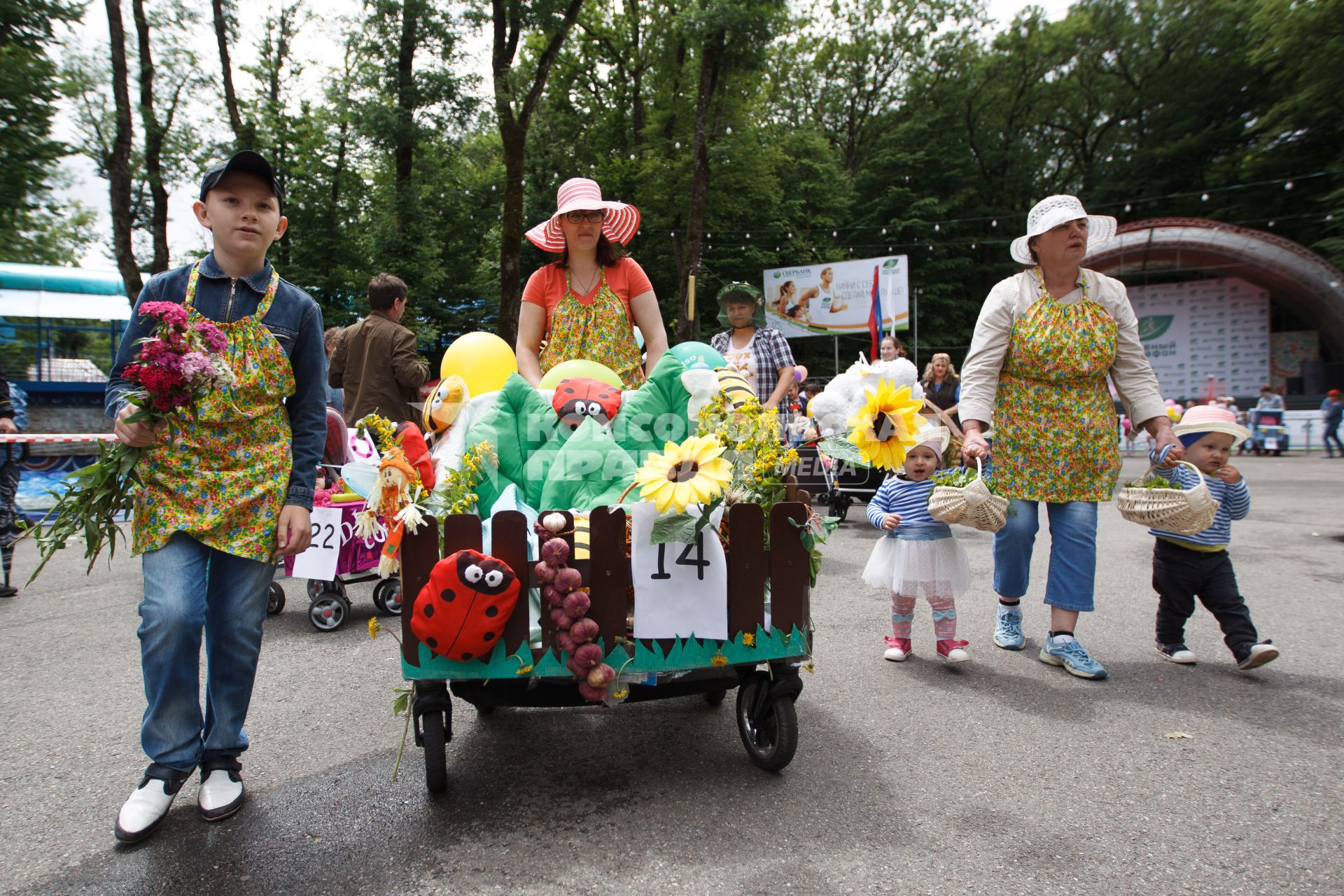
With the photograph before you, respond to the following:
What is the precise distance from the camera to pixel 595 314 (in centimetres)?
373

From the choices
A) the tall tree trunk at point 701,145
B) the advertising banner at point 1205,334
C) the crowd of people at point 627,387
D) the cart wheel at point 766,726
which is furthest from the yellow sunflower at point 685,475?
the advertising banner at point 1205,334

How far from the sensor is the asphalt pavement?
2.16 m

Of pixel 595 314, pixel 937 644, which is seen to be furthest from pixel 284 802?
pixel 937 644

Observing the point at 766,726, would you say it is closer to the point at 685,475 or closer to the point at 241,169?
the point at 685,475

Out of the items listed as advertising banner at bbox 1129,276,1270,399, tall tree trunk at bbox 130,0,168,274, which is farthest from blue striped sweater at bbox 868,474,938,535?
advertising banner at bbox 1129,276,1270,399

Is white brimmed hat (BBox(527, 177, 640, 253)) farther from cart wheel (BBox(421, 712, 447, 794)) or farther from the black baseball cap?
cart wheel (BBox(421, 712, 447, 794))

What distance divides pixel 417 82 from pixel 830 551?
12906 mm

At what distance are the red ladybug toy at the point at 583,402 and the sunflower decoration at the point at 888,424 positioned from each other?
0.90m

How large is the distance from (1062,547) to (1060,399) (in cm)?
69

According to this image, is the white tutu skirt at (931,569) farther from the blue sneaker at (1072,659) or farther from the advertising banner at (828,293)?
the advertising banner at (828,293)

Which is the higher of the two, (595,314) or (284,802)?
(595,314)

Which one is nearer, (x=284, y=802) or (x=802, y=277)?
(x=284, y=802)

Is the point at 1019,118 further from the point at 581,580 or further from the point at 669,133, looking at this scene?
the point at 581,580

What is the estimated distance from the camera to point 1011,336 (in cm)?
388
